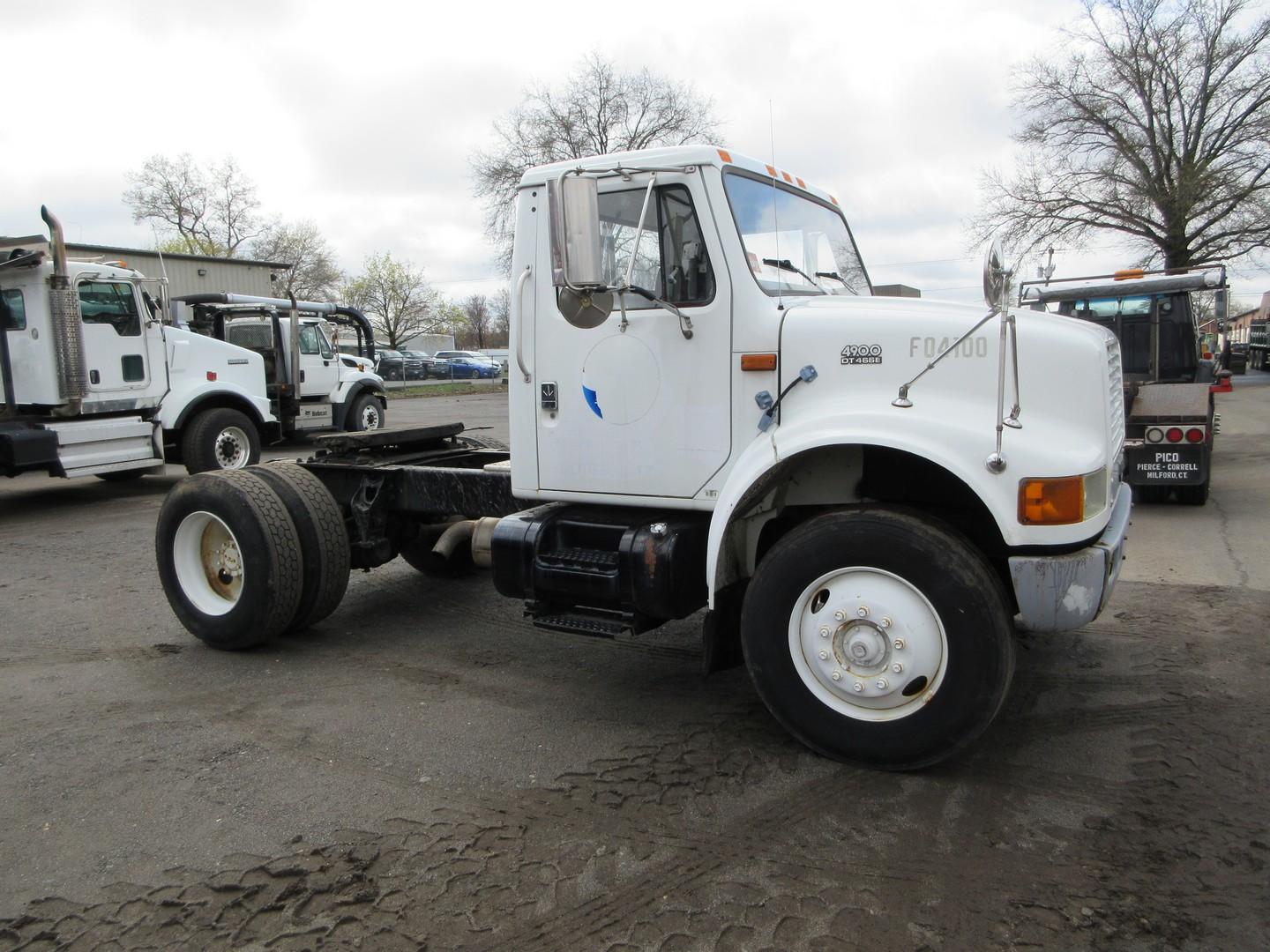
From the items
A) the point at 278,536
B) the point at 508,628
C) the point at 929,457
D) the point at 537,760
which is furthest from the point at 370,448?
the point at 929,457

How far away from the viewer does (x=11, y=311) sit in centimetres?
1051

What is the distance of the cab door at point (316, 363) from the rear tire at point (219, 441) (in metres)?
3.29

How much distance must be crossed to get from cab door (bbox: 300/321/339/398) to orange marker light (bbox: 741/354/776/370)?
44.9 ft

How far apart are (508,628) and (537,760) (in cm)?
202

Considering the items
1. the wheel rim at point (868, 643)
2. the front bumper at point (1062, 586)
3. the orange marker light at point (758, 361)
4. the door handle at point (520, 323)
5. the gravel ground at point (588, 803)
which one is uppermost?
the door handle at point (520, 323)

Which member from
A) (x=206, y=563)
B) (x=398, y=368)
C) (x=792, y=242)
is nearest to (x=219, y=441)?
(x=206, y=563)

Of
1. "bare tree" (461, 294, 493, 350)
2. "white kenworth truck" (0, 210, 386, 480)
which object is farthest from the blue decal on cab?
"bare tree" (461, 294, 493, 350)

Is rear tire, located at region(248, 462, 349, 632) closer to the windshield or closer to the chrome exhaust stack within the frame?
the windshield

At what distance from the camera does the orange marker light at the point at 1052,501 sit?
339 centimetres

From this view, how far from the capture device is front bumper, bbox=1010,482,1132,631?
343 cm

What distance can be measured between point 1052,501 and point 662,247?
1.91 metres

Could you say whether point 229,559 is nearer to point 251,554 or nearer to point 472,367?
point 251,554

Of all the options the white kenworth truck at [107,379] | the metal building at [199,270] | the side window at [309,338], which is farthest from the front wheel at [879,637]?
the metal building at [199,270]

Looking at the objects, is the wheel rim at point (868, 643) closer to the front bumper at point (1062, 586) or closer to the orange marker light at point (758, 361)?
the front bumper at point (1062, 586)
